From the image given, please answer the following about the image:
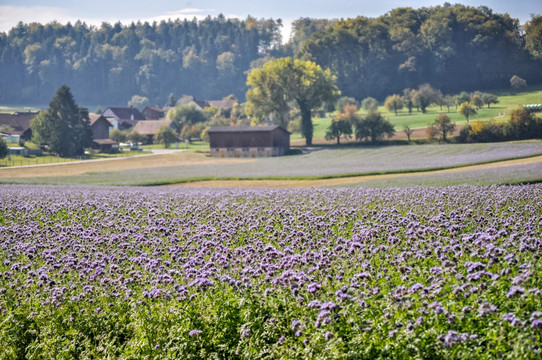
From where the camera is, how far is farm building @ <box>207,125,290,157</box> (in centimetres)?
11081

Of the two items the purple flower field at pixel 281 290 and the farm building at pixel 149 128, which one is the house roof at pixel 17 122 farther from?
the purple flower field at pixel 281 290

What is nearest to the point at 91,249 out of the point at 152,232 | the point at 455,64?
the point at 152,232

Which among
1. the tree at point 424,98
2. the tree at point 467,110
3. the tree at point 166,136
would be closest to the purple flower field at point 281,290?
the tree at point 467,110

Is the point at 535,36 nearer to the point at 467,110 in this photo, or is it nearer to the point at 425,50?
the point at 425,50

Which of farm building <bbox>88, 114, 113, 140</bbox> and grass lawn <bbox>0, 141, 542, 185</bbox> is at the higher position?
farm building <bbox>88, 114, 113, 140</bbox>

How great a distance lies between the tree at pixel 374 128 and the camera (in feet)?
360

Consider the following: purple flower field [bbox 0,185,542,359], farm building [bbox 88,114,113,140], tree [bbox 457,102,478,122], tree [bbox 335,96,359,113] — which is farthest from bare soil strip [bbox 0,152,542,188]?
tree [bbox 335,96,359,113]

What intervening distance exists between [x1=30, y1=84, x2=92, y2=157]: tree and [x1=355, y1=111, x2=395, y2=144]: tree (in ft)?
152

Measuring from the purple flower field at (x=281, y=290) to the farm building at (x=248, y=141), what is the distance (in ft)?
297

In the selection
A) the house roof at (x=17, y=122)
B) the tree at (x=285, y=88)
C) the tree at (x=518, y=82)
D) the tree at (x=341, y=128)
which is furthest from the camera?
the tree at (x=518, y=82)

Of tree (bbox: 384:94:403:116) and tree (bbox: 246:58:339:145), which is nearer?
tree (bbox: 246:58:339:145)

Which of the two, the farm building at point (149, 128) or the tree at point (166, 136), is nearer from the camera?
the tree at point (166, 136)

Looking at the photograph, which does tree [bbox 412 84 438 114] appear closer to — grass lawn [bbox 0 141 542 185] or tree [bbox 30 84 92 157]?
grass lawn [bbox 0 141 542 185]

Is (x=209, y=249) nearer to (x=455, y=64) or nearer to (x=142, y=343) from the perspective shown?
(x=142, y=343)
